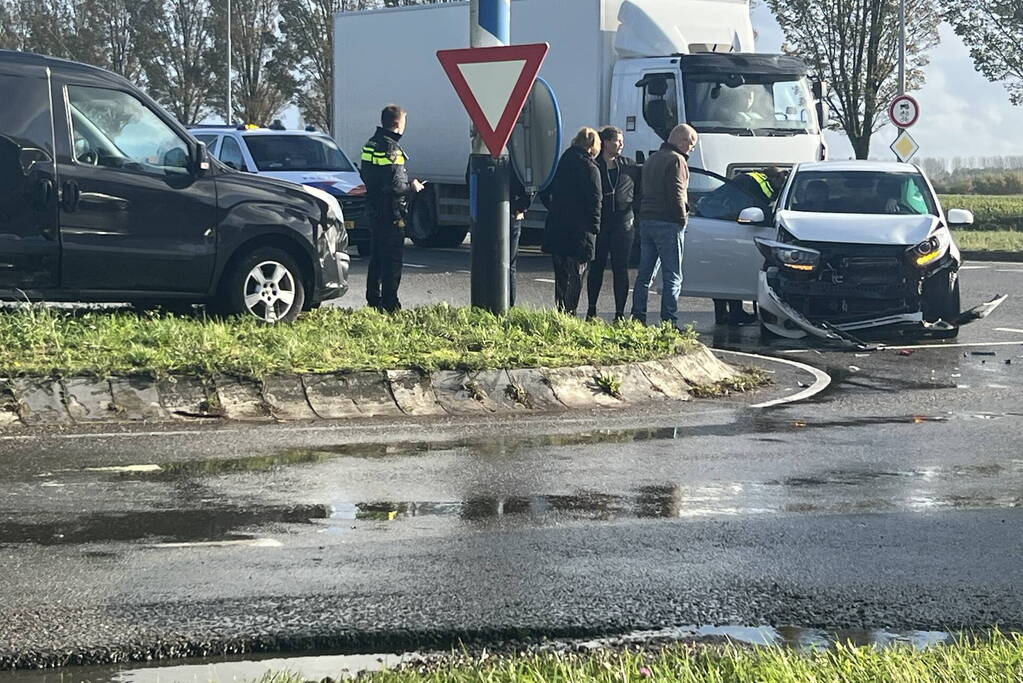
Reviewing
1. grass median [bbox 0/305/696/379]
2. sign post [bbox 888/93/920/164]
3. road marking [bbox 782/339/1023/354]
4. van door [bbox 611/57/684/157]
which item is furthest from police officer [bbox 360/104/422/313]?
sign post [bbox 888/93/920/164]

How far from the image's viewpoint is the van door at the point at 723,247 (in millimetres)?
15641

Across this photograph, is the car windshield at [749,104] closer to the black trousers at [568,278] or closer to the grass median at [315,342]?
the black trousers at [568,278]

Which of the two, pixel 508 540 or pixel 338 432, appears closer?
pixel 508 540

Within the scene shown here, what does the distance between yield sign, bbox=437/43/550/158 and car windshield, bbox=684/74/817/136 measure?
36.1ft

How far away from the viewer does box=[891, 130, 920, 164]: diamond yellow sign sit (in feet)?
104

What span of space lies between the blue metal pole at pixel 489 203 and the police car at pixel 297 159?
10.9 meters

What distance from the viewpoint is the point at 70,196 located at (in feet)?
38.1

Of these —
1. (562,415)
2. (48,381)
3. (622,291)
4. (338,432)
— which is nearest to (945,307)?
(622,291)

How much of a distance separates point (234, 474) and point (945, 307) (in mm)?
8834

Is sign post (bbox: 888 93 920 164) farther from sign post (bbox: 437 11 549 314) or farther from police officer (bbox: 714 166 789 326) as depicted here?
sign post (bbox: 437 11 549 314)

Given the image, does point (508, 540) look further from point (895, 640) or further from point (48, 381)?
point (48, 381)

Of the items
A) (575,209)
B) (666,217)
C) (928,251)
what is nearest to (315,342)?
(575,209)

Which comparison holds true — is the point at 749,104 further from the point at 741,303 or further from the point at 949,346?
the point at 949,346

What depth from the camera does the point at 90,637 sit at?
5.00 m
